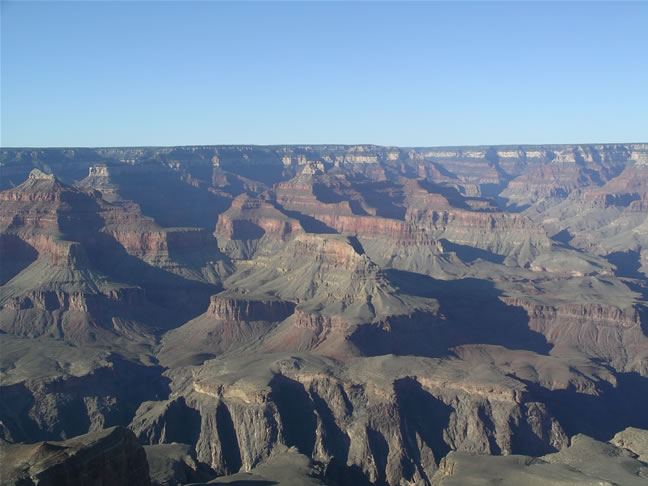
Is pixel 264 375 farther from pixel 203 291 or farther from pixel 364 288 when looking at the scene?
pixel 203 291

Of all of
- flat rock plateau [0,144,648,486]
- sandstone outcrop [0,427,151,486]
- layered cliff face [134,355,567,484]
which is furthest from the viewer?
layered cliff face [134,355,567,484]

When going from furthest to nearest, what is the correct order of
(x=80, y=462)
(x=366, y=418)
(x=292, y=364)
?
(x=292, y=364) < (x=366, y=418) < (x=80, y=462)

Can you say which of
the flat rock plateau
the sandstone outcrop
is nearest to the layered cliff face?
the flat rock plateau

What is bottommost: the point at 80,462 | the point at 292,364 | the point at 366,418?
the point at 366,418

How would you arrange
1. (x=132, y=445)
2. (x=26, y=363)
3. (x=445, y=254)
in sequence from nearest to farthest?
Result: (x=132, y=445)
(x=26, y=363)
(x=445, y=254)

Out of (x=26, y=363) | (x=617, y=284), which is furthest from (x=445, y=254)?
(x=26, y=363)

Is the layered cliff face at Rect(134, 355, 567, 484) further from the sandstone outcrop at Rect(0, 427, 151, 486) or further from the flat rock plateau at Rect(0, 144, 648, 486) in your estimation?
the sandstone outcrop at Rect(0, 427, 151, 486)

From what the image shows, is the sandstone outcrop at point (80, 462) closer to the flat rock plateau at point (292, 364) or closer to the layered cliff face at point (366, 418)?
the flat rock plateau at point (292, 364)

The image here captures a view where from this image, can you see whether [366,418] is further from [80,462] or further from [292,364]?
[80,462]

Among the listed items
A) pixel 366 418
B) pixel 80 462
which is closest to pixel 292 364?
pixel 366 418
